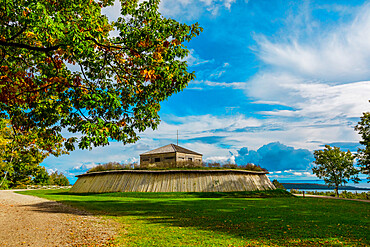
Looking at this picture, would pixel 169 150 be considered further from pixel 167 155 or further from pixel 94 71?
pixel 94 71

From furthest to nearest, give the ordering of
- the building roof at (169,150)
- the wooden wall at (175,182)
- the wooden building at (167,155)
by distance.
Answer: the building roof at (169,150) → the wooden building at (167,155) → the wooden wall at (175,182)

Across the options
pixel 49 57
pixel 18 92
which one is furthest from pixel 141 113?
pixel 18 92

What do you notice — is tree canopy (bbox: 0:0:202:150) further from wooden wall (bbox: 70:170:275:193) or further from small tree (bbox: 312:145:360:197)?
small tree (bbox: 312:145:360:197)

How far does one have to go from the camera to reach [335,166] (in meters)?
45.2

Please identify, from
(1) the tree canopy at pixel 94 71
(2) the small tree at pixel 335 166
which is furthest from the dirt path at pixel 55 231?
(2) the small tree at pixel 335 166

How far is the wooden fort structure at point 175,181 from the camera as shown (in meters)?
28.3

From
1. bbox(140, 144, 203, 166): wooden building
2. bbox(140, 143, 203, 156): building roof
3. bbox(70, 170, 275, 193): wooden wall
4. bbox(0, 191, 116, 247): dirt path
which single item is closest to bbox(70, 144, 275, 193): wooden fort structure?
bbox(70, 170, 275, 193): wooden wall

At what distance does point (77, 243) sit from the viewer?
25.3 feet

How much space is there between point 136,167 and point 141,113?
2312cm

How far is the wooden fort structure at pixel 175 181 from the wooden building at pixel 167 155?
5081 mm

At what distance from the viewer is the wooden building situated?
35062 mm

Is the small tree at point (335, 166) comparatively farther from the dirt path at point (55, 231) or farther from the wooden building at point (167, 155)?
the dirt path at point (55, 231)

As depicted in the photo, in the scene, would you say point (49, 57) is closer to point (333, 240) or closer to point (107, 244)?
point (107, 244)

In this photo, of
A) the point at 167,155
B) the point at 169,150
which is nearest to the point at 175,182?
the point at 167,155
